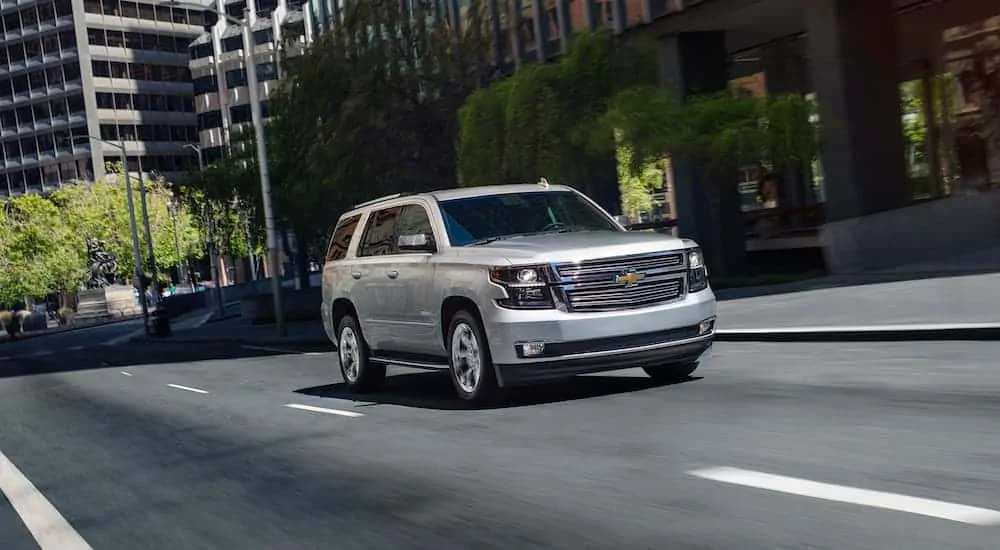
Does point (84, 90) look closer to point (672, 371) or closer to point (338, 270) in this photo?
point (338, 270)

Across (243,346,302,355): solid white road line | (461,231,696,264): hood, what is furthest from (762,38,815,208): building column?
(461,231,696,264): hood

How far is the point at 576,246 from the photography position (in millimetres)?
11000

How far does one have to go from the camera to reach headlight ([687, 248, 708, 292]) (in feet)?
37.2

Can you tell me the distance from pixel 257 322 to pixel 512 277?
3962 cm

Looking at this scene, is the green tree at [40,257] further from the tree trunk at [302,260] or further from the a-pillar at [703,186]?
the a-pillar at [703,186]

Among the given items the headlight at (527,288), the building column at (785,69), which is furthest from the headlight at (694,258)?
the building column at (785,69)

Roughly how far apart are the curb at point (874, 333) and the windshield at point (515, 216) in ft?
10.1

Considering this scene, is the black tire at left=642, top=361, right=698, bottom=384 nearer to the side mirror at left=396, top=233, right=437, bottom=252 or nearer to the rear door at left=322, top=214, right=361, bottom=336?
the side mirror at left=396, top=233, right=437, bottom=252

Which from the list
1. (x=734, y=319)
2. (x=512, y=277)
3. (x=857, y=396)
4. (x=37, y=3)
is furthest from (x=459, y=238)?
(x=37, y=3)

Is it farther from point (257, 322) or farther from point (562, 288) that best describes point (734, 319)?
point (257, 322)

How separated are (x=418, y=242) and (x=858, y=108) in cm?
1626

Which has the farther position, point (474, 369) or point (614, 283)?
point (474, 369)

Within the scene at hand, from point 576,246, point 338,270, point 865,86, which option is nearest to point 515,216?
point 576,246

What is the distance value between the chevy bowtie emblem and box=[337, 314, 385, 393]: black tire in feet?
12.6
